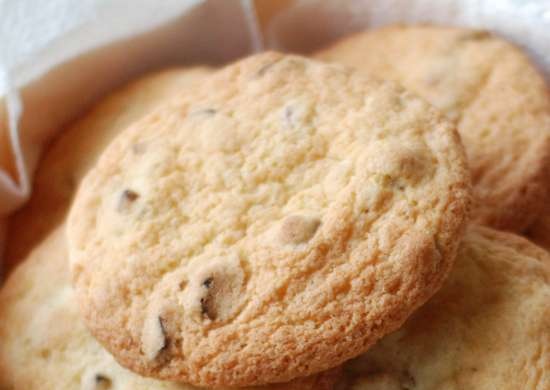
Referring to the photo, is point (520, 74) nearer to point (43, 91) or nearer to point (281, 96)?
point (281, 96)

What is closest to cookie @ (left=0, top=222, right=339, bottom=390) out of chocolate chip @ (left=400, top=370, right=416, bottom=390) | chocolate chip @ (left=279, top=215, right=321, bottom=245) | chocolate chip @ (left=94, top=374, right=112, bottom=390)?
chocolate chip @ (left=94, top=374, right=112, bottom=390)

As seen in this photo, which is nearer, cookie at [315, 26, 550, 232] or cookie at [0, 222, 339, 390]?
cookie at [0, 222, 339, 390]

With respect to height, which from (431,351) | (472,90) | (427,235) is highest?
(427,235)

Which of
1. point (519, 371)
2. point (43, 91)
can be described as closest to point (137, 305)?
point (519, 371)

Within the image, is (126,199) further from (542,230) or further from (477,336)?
(542,230)

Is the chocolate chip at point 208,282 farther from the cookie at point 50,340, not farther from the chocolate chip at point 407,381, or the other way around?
the chocolate chip at point 407,381

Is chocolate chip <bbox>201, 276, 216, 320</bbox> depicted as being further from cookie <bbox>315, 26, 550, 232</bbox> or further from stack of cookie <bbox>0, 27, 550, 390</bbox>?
cookie <bbox>315, 26, 550, 232</bbox>
